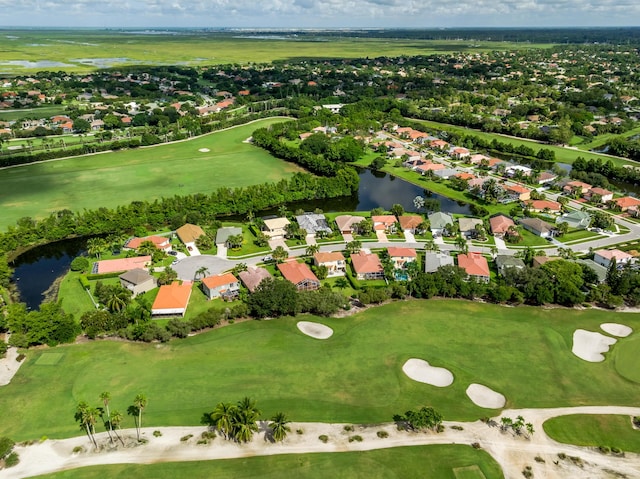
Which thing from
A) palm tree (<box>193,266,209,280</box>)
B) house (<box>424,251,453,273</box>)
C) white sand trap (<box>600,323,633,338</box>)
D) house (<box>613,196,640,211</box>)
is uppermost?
house (<box>613,196,640,211</box>)

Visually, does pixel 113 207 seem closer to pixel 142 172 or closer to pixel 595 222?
pixel 142 172

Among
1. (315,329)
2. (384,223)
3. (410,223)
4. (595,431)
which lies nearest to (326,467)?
(315,329)

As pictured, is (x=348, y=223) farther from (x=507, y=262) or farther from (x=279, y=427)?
(x=279, y=427)

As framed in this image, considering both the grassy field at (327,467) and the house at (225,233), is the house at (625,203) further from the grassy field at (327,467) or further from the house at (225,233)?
the house at (225,233)

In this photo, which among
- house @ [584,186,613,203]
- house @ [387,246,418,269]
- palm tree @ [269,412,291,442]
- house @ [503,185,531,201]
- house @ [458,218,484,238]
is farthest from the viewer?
house @ [503,185,531,201]

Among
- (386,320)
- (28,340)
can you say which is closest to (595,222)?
(386,320)

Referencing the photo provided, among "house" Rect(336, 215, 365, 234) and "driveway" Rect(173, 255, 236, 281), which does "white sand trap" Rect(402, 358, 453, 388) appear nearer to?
"driveway" Rect(173, 255, 236, 281)

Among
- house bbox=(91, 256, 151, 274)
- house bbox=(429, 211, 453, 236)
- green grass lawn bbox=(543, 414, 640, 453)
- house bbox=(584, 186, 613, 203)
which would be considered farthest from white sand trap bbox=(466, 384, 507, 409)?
house bbox=(584, 186, 613, 203)
